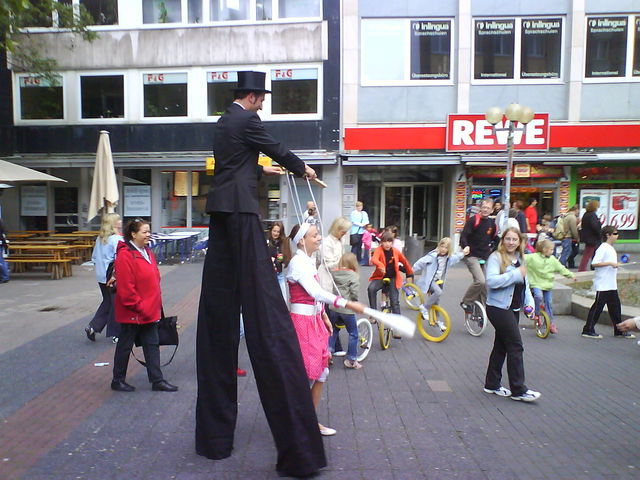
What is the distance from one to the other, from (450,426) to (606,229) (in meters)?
4.60

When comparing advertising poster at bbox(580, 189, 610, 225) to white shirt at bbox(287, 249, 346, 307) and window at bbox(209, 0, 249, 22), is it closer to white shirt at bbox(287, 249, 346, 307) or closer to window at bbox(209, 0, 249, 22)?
window at bbox(209, 0, 249, 22)

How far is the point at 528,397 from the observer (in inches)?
210

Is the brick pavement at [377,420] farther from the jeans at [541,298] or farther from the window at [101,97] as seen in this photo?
the window at [101,97]

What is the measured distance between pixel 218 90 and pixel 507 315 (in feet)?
47.4

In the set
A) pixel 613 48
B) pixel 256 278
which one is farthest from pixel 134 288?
pixel 613 48

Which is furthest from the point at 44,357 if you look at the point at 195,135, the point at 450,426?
the point at 195,135

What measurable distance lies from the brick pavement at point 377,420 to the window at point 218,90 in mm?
11822

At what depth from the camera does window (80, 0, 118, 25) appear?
1794 centimetres

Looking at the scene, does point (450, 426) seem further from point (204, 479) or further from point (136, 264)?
point (136, 264)

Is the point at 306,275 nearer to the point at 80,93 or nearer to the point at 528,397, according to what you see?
the point at 528,397

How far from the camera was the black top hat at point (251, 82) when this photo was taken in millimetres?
3781

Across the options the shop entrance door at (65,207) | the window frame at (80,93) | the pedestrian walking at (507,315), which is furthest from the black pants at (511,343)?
the shop entrance door at (65,207)

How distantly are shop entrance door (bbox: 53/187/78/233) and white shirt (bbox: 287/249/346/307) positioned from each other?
16606 millimetres

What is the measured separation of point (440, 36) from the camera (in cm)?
1689
